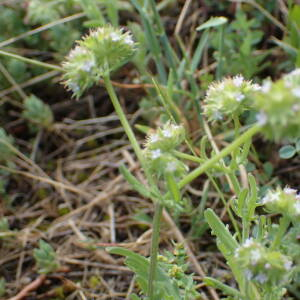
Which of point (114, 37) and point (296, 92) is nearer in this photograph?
point (296, 92)

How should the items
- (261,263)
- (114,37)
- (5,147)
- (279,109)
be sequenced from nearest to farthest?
1. (279,109)
2. (261,263)
3. (114,37)
4. (5,147)

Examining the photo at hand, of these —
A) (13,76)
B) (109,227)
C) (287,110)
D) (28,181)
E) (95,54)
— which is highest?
(95,54)

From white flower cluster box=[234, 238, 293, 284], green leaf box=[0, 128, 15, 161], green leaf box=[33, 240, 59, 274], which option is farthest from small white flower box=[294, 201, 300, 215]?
green leaf box=[0, 128, 15, 161]

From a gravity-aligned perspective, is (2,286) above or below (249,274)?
below

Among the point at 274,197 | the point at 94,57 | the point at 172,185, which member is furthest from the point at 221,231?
the point at 94,57

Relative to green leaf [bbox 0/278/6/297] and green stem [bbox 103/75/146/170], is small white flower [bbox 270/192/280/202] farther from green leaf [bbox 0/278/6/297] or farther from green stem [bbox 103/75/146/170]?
green leaf [bbox 0/278/6/297]

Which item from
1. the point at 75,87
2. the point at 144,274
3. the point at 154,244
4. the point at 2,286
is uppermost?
the point at 75,87

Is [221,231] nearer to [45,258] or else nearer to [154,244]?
[154,244]

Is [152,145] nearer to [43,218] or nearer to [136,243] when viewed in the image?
[136,243]

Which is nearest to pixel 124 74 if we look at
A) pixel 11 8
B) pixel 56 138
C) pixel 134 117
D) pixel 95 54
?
pixel 134 117

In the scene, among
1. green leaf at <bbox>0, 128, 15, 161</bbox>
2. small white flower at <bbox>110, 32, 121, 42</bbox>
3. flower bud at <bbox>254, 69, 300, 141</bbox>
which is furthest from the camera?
green leaf at <bbox>0, 128, 15, 161</bbox>

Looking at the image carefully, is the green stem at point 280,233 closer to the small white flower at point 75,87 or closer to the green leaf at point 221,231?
the green leaf at point 221,231
